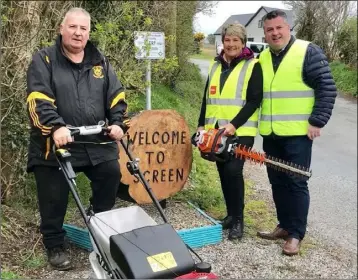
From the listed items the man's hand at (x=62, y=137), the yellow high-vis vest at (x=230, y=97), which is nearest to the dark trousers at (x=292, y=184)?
the yellow high-vis vest at (x=230, y=97)

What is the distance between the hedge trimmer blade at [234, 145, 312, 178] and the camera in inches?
163

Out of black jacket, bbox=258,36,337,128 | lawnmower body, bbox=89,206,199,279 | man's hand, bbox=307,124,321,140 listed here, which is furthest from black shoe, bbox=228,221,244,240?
lawnmower body, bbox=89,206,199,279

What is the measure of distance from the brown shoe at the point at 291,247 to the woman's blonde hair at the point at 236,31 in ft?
5.95

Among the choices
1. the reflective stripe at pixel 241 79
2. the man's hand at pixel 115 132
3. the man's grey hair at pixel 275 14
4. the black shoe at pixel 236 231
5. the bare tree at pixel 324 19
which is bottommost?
the black shoe at pixel 236 231

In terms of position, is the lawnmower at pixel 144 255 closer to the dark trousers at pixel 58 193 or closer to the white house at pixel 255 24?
the dark trousers at pixel 58 193

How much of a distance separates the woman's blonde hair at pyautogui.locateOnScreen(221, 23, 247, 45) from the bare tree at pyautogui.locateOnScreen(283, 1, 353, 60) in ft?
23.7

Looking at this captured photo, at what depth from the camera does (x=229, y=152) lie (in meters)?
4.35

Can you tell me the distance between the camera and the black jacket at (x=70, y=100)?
11.3ft

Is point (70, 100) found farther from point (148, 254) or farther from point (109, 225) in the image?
point (148, 254)

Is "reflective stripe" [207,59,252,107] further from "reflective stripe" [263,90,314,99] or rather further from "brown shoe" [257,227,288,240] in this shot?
"brown shoe" [257,227,288,240]

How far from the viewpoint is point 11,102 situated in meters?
4.56

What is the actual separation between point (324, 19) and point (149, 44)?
1032cm

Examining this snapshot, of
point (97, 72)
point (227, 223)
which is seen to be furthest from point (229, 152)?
point (97, 72)

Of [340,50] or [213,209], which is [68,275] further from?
Answer: [340,50]
